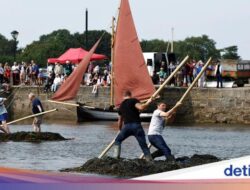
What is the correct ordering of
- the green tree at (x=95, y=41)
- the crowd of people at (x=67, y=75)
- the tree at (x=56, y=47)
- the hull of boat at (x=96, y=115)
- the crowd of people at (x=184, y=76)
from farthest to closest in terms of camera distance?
the green tree at (x=95, y=41)
the tree at (x=56, y=47)
the crowd of people at (x=67, y=75)
the crowd of people at (x=184, y=76)
the hull of boat at (x=96, y=115)

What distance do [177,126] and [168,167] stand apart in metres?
26.5

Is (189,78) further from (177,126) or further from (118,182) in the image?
(118,182)

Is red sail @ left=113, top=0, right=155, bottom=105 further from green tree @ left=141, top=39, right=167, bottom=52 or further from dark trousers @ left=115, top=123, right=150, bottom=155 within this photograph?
green tree @ left=141, top=39, right=167, bottom=52

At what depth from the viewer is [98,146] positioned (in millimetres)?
30672

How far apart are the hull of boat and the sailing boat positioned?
11.1 m

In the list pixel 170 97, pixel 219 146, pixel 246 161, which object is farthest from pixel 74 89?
pixel 246 161

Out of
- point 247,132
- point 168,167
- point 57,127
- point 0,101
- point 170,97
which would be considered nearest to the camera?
point 168,167

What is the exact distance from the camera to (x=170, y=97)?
2004 inches

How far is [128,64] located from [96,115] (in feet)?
49.5

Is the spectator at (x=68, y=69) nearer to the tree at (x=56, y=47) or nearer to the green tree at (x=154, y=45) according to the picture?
the tree at (x=56, y=47)

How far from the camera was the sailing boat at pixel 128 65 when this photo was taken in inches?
1330

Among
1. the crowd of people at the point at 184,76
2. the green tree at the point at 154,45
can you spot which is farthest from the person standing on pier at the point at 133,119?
the green tree at the point at 154,45

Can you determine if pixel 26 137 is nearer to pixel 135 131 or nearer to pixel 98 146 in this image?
pixel 98 146

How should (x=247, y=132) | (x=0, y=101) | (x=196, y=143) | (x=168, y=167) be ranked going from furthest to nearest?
(x=247, y=132)
(x=196, y=143)
(x=0, y=101)
(x=168, y=167)
